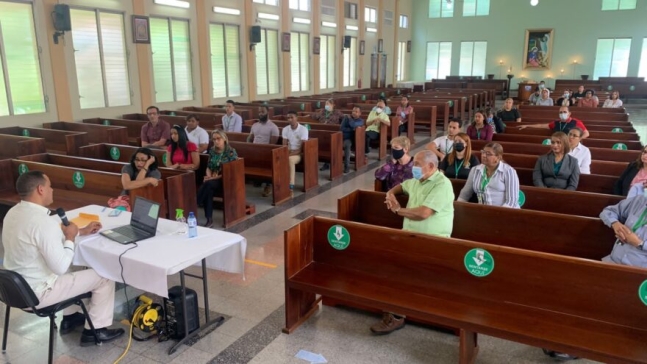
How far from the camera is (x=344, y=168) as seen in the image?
8477 mm

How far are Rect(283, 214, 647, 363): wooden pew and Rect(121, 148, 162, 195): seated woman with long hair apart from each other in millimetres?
2038

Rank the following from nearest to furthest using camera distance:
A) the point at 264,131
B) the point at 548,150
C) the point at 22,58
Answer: the point at 548,150, the point at 264,131, the point at 22,58

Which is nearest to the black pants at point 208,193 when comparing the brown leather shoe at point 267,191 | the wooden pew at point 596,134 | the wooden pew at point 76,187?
the wooden pew at point 76,187

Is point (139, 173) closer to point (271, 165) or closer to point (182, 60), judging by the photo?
point (271, 165)

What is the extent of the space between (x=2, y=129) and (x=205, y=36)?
531 cm

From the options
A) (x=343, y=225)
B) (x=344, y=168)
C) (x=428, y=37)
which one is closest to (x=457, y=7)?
(x=428, y=37)

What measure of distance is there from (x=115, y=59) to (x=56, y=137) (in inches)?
111

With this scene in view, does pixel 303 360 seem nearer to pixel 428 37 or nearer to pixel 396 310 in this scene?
pixel 396 310

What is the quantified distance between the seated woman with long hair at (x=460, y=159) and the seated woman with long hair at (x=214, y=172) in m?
2.57

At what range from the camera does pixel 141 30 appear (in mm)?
10148

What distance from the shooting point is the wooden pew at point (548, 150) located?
19.0 feet

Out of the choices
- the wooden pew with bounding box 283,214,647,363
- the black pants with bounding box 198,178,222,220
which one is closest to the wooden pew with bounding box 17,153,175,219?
the black pants with bounding box 198,178,222,220

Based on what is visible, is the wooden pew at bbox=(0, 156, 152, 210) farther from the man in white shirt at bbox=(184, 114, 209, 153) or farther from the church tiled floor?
the man in white shirt at bbox=(184, 114, 209, 153)

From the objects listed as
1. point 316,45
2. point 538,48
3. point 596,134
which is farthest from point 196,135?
point 538,48
